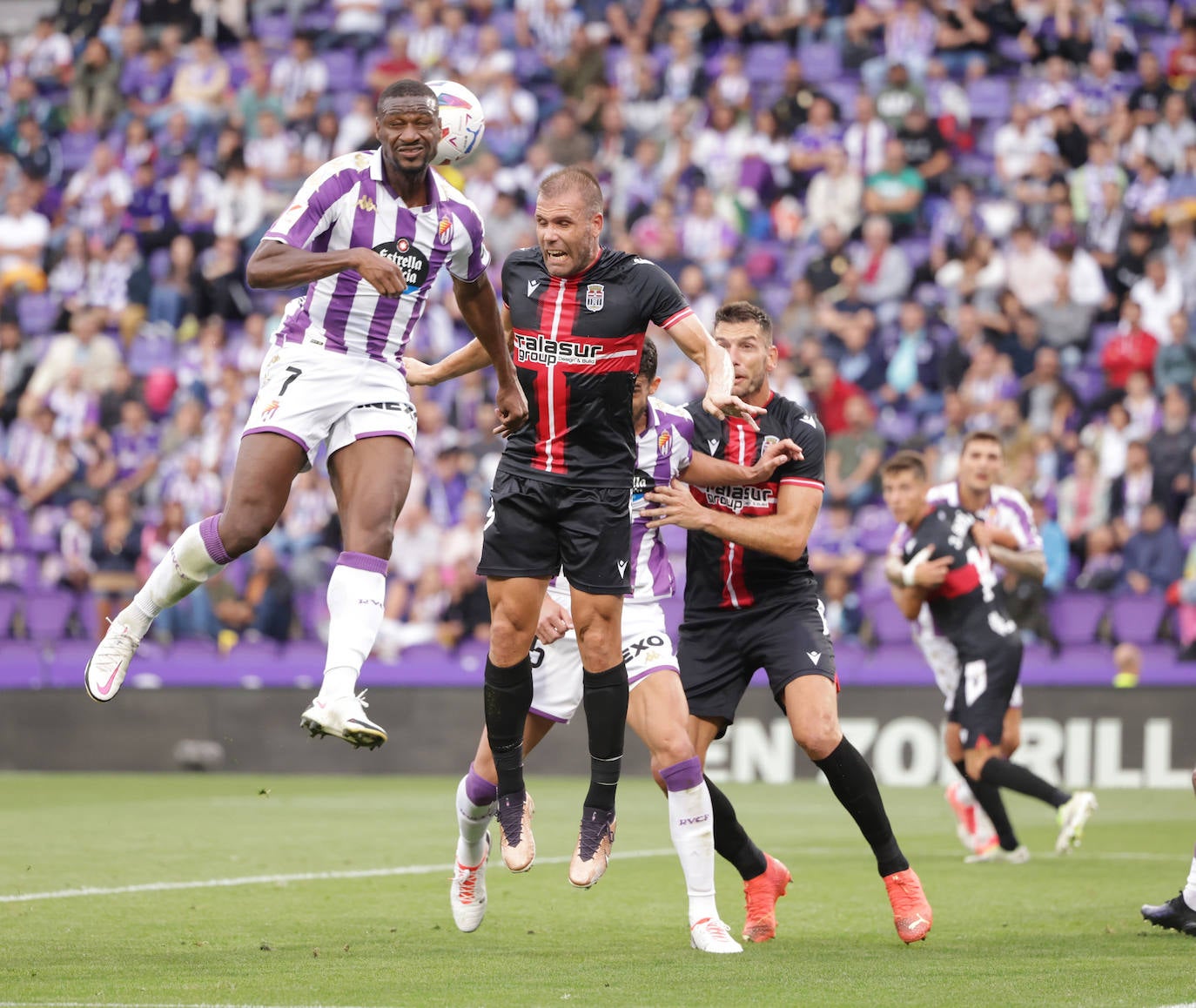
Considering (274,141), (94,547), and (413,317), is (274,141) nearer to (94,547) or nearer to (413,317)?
(94,547)

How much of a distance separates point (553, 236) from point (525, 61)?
17.3 metres

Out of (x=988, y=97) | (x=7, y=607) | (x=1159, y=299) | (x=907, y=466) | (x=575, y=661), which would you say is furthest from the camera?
(x=988, y=97)

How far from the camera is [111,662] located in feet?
24.9

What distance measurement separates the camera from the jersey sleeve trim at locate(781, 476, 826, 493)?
799cm

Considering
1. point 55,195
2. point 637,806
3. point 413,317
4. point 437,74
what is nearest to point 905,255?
point 437,74

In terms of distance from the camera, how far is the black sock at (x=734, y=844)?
7977 mm

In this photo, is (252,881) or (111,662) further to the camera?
(252,881)

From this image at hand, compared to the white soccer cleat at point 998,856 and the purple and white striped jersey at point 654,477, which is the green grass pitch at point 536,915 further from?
the purple and white striped jersey at point 654,477

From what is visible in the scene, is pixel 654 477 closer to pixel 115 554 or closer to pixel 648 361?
pixel 648 361

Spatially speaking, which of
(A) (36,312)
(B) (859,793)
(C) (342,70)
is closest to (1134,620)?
(B) (859,793)

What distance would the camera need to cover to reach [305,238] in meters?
7.23

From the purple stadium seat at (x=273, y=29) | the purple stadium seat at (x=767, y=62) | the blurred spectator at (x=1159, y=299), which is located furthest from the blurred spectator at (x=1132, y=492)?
the purple stadium seat at (x=273, y=29)

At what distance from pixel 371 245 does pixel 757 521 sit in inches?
80.3

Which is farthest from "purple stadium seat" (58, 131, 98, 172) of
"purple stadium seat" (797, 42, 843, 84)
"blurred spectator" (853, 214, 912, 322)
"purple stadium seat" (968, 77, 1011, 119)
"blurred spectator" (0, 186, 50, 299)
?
"purple stadium seat" (968, 77, 1011, 119)
